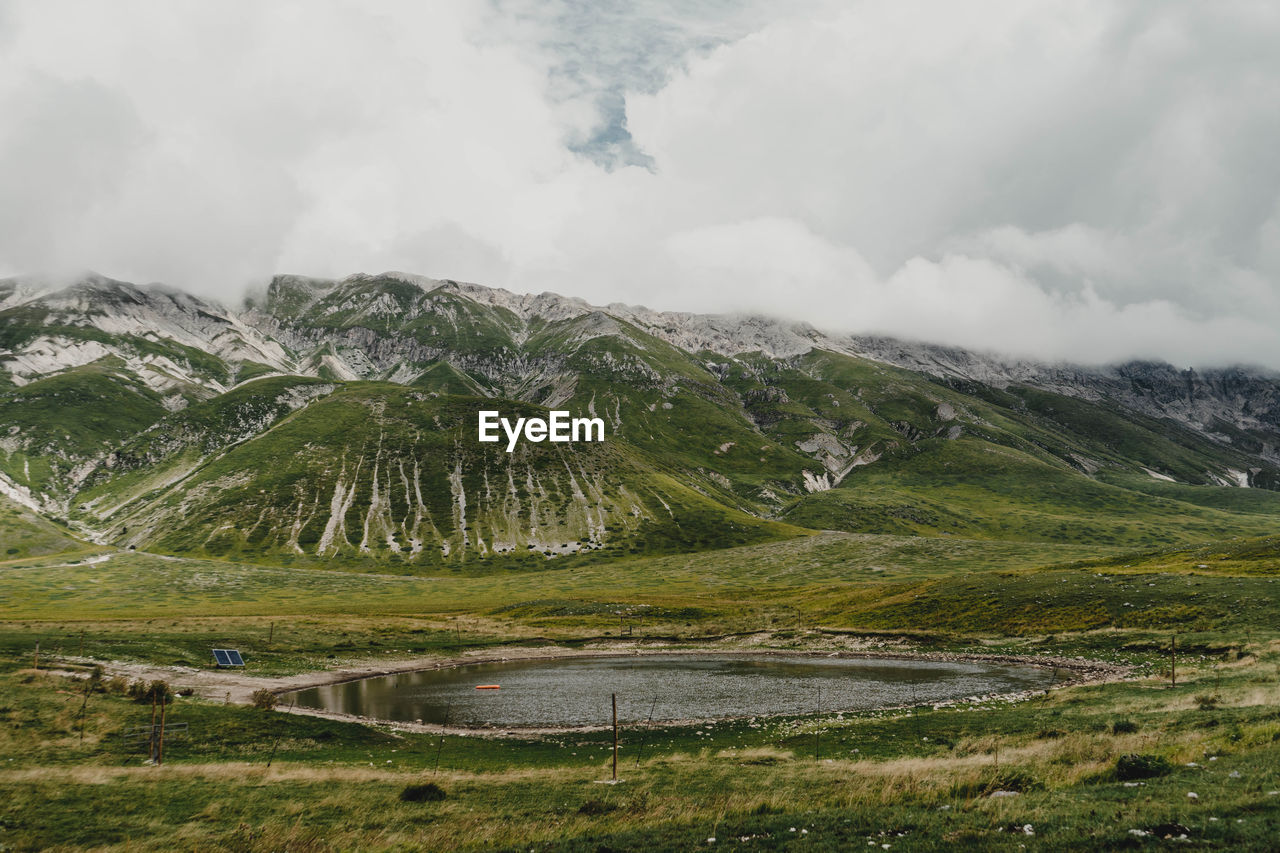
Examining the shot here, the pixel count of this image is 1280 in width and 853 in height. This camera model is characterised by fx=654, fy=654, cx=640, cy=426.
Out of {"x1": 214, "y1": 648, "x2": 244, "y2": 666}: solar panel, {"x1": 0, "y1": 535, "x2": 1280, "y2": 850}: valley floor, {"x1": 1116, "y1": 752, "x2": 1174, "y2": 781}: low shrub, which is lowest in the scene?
{"x1": 214, "y1": 648, "x2": 244, "y2": 666}: solar panel

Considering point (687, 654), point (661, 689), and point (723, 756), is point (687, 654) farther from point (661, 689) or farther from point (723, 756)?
point (723, 756)

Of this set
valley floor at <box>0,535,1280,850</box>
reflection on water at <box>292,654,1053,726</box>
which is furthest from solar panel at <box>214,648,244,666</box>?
reflection on water at <box>292,654,1053,726</box>

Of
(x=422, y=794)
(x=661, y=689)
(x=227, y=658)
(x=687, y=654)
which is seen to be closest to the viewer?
(x=422, y=794)

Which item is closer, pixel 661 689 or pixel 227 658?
pixel 661 689

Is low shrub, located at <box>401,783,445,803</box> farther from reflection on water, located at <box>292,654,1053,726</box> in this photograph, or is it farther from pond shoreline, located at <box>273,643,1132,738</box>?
reflection on water, located at <box>292,654,1053,726</box>

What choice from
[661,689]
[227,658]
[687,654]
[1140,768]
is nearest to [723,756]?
[1140,768]

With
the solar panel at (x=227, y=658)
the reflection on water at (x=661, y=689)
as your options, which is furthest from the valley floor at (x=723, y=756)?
the reflection on water at (x=661, y=689)
